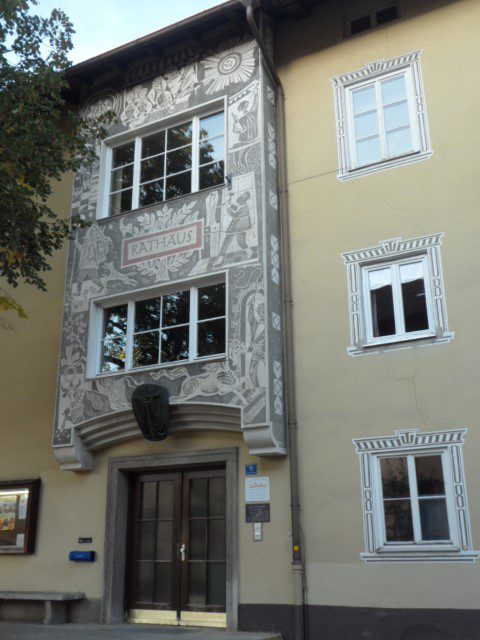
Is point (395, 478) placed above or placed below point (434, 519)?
above

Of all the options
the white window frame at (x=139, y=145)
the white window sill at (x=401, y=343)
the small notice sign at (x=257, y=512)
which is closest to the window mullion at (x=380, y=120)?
the white window frame at (x=139, y=145)

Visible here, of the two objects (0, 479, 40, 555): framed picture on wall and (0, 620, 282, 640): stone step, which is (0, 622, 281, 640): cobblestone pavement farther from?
(0, 479, 40, 555): framed picture on wall

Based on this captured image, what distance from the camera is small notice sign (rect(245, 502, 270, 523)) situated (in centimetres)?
999

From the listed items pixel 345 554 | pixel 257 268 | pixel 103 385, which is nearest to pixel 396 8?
pixel 257 268

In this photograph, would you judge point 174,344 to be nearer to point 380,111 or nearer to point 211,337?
point 211,337

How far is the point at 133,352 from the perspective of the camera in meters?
11.7

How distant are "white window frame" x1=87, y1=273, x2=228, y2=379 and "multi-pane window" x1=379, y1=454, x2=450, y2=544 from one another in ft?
9.99

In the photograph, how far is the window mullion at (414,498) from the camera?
29.4ft

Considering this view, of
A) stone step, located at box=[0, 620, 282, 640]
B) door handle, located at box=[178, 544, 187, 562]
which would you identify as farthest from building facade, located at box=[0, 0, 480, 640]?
stone step, located at box=[0, 620, 282, 640]

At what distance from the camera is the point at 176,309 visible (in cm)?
1155

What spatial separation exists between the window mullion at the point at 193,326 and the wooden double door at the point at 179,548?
1.86m

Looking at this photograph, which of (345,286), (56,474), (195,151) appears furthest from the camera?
(195,151)

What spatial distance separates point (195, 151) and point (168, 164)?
0.57 m

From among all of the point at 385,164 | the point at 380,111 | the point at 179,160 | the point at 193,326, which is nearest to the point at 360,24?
the point at 380,111
